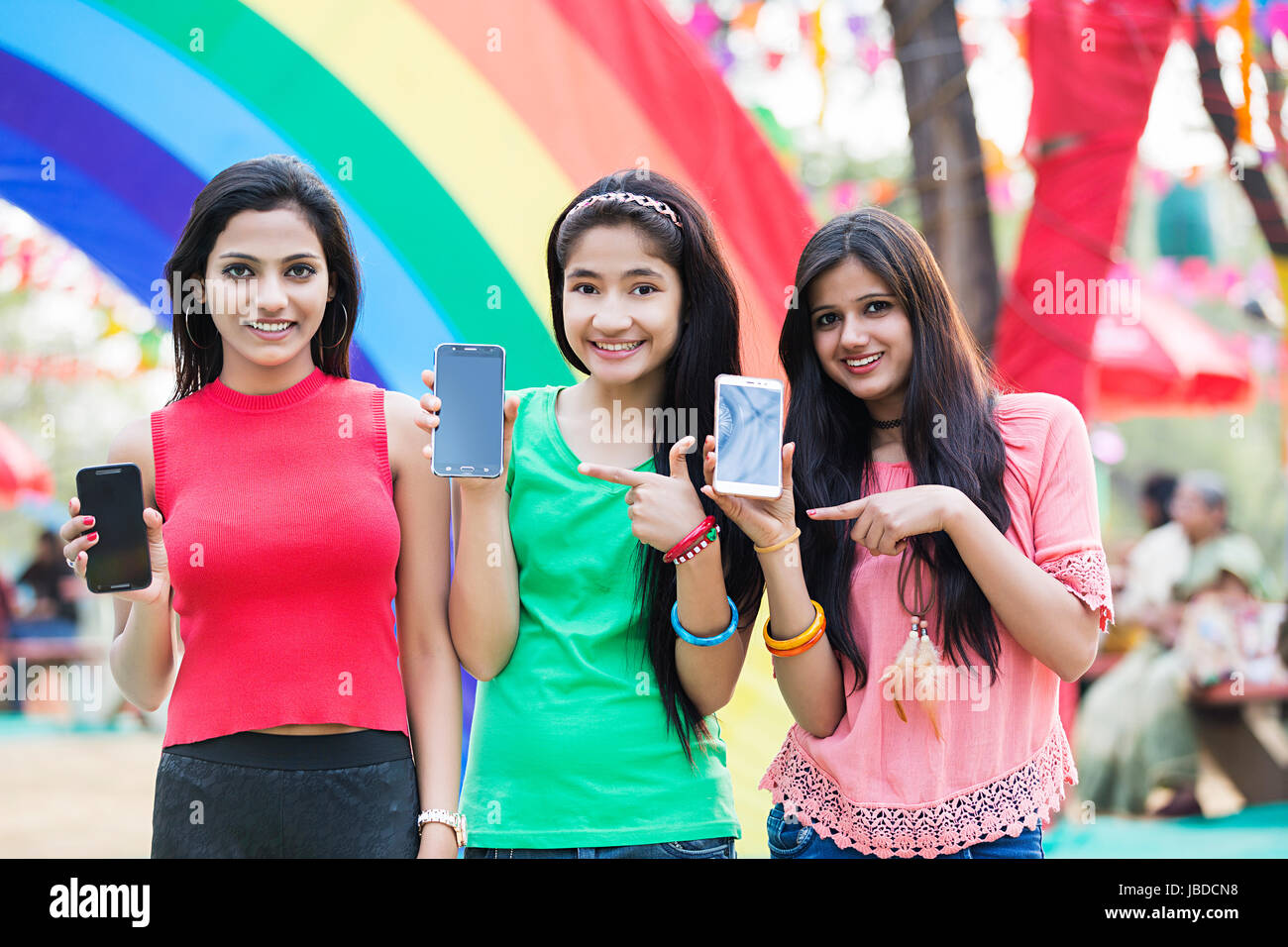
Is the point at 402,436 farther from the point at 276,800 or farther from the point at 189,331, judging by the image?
the point at 276,800

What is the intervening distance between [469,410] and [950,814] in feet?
3.72

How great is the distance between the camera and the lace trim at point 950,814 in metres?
2.11

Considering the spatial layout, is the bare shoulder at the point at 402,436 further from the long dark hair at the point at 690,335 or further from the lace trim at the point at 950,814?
the lace trim at the point at 950,814

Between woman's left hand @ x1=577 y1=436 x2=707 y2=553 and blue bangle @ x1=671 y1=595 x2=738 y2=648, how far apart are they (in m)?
0.12

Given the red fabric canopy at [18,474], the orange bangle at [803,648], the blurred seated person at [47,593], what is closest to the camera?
the orange bangle at [803,648]

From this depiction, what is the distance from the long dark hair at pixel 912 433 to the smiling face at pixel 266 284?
3.13 feet

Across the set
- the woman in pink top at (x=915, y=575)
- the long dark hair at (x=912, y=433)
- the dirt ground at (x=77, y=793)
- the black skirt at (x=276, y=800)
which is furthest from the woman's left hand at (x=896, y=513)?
the dirt ground at (x=77, y=793)

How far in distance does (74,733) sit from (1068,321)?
10.5m

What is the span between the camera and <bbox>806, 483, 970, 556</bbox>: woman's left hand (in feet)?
6.81

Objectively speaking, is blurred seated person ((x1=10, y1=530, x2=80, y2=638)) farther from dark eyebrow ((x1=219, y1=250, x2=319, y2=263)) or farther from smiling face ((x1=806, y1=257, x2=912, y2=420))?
smiling face ((x1=806, y1=257, x2=912, y2=420))

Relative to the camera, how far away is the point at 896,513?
2.08 meters

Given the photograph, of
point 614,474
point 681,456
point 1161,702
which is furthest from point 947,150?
point 1161,702

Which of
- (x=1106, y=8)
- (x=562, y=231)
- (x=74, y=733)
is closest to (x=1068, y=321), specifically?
(x=1106, y=8)

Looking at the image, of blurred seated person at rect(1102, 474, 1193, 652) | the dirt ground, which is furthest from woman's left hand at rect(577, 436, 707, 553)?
blurred seated person at rect(1102, 474, 1193, 652)
